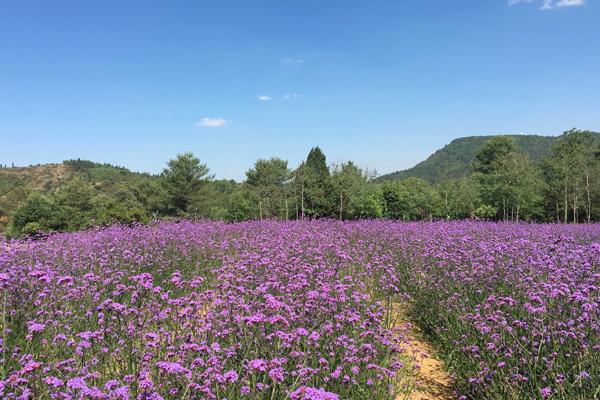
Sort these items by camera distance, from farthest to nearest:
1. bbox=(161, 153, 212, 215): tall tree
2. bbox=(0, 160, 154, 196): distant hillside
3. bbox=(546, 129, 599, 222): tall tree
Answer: bbox=(0, 160, 154, 196): distant hillside → bbox=(161, 153, 212, 215): tall tree → bbox=(546, 129, 599, 222): tall tree

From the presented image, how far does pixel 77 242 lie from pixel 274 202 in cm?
2567

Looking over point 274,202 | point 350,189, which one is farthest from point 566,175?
point 274,202

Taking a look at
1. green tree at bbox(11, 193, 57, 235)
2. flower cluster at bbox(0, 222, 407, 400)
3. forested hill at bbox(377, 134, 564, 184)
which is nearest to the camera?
flower cluster at bbox(0, 222, 407, 400)

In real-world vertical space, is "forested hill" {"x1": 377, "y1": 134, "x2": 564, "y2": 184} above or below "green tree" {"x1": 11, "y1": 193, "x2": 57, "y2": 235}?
above

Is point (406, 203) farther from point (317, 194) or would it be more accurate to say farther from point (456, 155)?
point (456, 155)

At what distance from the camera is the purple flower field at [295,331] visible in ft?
9.69

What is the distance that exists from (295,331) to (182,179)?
41.7 m

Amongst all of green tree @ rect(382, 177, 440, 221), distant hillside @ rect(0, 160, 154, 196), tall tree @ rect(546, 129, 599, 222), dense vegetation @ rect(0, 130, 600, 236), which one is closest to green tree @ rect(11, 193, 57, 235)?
dense vegetation @ rect(0, 130, 600, 236)

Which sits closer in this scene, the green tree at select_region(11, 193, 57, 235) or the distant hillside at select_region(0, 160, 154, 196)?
the green tree at select_region(11, 193, 57, 235)

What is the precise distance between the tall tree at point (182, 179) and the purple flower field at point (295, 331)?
1435 inches

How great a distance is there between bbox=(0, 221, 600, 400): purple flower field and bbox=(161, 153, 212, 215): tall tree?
36460 millimetres

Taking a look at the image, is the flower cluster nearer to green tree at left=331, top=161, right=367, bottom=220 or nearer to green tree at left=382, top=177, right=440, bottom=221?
green tree at left=331, top=161, right=367, bottom=220

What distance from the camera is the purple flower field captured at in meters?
2.95

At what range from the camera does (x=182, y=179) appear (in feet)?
141
